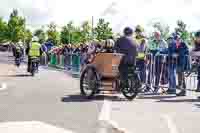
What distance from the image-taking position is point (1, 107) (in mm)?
11336

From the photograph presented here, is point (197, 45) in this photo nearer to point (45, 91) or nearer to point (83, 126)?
point (45, 91)

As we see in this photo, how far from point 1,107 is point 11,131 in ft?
10.3

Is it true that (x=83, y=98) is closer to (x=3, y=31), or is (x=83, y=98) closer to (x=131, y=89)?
(x=131, y=89)

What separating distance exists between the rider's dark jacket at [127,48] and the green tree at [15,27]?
108m

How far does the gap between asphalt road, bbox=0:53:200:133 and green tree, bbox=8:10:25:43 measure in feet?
350

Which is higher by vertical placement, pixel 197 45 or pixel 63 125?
pixel 197 45

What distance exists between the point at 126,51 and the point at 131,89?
0.93 m

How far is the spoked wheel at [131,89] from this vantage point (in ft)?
43.1

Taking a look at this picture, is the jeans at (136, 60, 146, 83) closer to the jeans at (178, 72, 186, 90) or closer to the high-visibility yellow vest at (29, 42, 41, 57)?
the jeans at (178, 72, 186, 90)

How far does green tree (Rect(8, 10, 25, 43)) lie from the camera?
12028cm

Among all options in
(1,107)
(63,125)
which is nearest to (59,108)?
(1,107)

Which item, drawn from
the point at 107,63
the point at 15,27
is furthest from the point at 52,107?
the point at 15,27

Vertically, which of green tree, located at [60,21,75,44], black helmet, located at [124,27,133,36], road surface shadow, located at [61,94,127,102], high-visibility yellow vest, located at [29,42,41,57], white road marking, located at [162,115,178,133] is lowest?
white road marking, located at [162,115,178,133]

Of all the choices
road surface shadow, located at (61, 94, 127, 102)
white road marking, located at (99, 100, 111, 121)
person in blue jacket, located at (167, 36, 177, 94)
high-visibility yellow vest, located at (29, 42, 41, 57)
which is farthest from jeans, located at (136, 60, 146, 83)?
high-visibility yellow vest, located at (29, 42, 41, 57)
